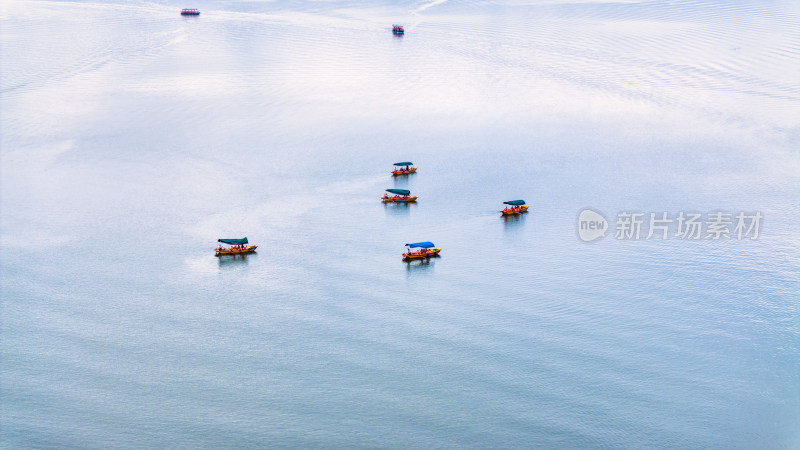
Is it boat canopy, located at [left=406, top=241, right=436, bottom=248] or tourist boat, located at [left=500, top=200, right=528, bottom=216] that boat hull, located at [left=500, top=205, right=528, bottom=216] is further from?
boat canopy, located at [left=406, top=241, right=436, bottom=248]

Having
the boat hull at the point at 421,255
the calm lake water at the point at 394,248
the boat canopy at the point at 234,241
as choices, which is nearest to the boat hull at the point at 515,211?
the calm lake water at the point at 394,248

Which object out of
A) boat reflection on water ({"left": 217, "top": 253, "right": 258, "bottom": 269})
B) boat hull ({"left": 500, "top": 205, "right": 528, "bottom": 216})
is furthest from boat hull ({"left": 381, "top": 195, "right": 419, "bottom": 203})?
boat reflection on water ({"left": 217, "top": 253, "right": 258, "bottom": 269})

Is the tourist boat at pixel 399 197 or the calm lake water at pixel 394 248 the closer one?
the calm lake water at pixel 394 248

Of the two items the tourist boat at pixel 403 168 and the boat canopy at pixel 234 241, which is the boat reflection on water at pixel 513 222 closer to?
the tourist boat at pixel 403 168

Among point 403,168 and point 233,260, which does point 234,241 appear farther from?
point 403,168

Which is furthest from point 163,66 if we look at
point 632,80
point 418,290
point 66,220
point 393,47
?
point 418,290
